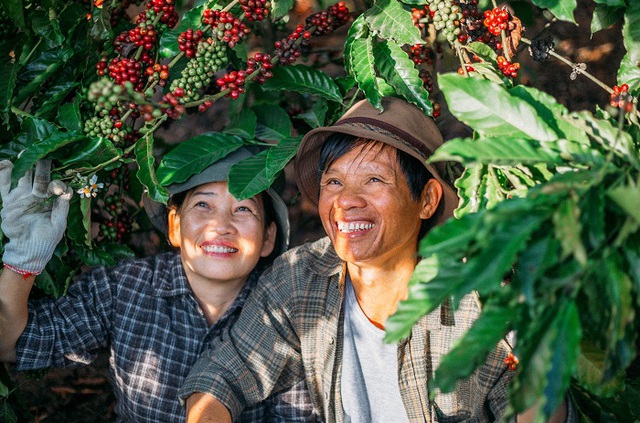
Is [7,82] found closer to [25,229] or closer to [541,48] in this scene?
[25,229]

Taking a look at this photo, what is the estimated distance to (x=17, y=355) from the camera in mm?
2531

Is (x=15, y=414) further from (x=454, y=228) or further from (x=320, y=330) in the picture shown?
(x=454, y=228)

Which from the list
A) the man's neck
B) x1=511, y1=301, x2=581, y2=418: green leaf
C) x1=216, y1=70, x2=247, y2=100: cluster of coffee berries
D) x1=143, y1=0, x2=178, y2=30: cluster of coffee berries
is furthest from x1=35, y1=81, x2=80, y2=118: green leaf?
x1=511, y1=301, x2=581, y2=418: green leaf

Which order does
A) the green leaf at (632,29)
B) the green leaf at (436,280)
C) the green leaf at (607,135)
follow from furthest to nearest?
the green leaf at (632,29) → the green leaf at (607,135) → the green leaf at (436,280)

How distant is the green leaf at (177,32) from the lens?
2.46 meters

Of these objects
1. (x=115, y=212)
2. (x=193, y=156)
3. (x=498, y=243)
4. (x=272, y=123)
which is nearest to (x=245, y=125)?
(x=272, y=123)

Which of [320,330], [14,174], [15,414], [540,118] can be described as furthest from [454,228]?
[15,414]

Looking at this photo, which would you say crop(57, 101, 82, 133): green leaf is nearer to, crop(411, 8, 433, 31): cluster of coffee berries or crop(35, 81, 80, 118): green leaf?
crop(35, 81, 80, 118): green leaf

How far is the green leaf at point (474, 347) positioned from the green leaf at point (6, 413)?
1969mm

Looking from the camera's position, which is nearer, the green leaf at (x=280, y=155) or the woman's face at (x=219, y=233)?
the green leaf at (x=280, y=155)

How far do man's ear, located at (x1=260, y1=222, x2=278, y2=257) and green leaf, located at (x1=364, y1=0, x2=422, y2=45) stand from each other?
2.87 ft

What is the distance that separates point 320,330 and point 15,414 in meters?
1.22

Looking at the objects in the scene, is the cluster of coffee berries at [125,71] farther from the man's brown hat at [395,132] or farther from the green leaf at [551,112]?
the green leaf at [551,112]

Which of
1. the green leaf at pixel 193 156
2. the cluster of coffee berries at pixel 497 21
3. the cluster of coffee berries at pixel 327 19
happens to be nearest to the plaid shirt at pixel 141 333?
the green leaf at pixel 193 156
